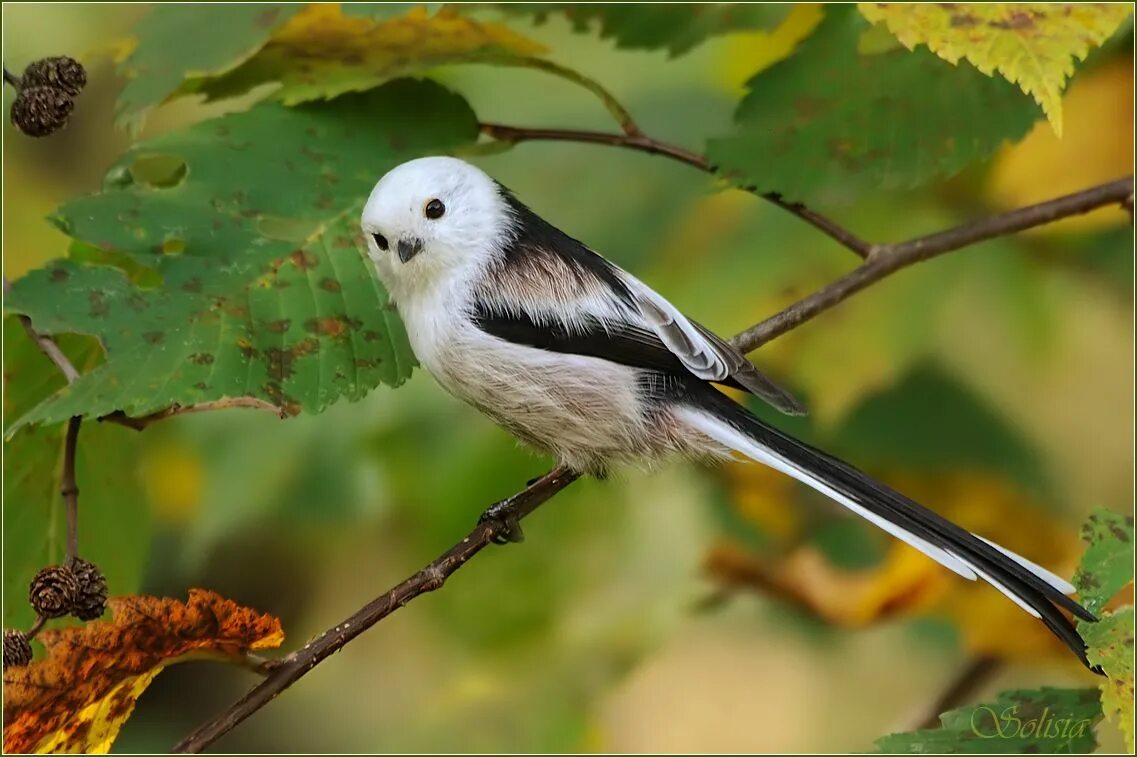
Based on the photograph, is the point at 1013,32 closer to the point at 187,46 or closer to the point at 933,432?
the point at 933,432

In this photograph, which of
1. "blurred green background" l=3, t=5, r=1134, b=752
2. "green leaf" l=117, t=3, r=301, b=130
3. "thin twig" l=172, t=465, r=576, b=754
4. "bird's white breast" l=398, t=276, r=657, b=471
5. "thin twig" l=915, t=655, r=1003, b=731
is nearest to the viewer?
"thin twig" l=172, t=465, r=576, b=754

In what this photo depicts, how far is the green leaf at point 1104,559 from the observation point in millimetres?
1103

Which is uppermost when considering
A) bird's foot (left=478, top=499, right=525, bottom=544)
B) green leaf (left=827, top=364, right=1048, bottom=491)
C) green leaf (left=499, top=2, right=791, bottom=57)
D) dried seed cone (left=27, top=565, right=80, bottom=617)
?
green leaf (left=499, top=2, right=791, bottom=57)

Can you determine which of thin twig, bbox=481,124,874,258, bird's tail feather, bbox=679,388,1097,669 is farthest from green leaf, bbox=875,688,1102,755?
thin twig, bbox=481,124,874,258

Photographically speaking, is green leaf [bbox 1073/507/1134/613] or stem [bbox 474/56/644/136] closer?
green leaf [bbox 1073/507/1134/613]

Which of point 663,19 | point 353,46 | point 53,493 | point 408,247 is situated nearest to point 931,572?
point 663,19

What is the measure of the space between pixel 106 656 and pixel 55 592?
7cm

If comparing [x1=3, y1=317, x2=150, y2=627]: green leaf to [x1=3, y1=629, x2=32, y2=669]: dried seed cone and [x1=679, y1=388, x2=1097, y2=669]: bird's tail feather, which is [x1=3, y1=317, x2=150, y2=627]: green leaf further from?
[x1=679, y1=388, x2=1097, y2=669]: bird's tail feather

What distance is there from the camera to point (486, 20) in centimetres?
145

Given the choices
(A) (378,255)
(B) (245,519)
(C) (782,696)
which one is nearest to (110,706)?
(A) (378,255)

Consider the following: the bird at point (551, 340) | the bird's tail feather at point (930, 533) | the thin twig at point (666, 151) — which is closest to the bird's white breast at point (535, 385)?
the bird at point (551, 340)

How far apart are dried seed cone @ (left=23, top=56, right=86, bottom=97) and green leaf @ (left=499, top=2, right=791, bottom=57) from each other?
532 millimetres

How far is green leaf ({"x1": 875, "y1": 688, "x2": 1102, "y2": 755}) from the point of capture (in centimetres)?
111

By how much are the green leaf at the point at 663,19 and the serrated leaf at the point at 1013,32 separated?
0.29 m
